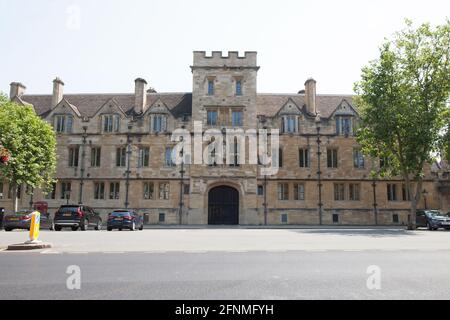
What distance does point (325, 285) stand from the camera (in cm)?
624

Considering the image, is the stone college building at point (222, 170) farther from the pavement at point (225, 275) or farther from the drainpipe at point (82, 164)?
the pavement at point (225, 275)

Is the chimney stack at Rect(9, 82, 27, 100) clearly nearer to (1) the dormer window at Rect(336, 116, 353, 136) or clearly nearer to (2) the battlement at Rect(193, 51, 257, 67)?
(2) the battlement at Rect(193, 51, 257, 67)

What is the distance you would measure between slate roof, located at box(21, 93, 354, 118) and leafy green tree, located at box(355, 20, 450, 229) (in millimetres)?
7552

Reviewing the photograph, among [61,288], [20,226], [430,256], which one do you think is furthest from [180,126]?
[61,288]

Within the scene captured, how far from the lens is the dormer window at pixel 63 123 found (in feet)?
116

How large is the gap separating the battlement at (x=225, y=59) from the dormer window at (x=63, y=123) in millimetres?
13243

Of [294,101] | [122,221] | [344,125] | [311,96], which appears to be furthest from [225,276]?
[294,101]

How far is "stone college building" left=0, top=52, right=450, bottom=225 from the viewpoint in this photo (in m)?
33.2

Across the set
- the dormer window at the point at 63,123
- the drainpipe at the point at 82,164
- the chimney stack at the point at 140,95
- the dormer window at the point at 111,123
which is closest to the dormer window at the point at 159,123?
the chimney stack at the point at 140,95

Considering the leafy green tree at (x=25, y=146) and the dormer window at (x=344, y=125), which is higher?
the dormer window at (x=344, y=125)

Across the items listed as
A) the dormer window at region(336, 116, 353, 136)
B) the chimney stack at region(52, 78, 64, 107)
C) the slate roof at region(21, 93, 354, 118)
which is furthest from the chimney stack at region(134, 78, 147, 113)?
the dormer window at region(336, 116, 353, 136)

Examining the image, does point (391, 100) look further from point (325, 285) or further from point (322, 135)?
point (325, 285)

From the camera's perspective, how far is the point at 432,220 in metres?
27.7
